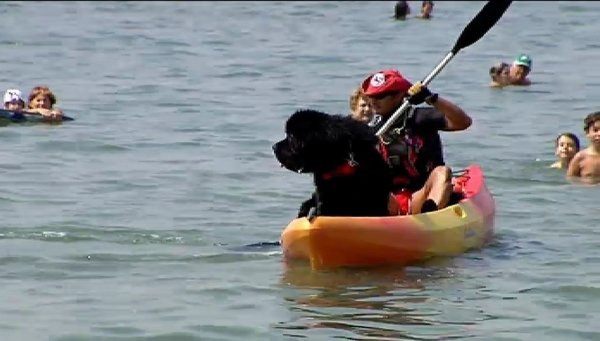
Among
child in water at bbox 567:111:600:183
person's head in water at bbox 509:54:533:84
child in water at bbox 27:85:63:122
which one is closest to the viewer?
child in water at bbox 567:111:600:183

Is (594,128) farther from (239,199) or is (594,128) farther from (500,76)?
(500,76)

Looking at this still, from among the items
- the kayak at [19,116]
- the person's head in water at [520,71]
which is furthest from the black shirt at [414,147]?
the person's head in water at [520,71]

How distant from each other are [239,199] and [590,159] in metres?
2.97

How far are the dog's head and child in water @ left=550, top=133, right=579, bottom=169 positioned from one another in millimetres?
5181

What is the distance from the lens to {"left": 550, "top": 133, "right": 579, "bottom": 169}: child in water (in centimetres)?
1325

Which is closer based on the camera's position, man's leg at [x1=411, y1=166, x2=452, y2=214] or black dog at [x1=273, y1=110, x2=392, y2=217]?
black dog at [x1=273, y1=110, x2=392, y2=217]

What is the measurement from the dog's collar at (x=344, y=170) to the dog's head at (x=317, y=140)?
0.08 feet

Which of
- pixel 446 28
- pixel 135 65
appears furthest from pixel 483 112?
pixel 446 28

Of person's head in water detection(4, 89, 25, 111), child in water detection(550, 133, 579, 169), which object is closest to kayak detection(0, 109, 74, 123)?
person's head in water detection(4, 89, 25, 111)

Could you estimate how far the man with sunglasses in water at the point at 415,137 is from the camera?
929 centimetres

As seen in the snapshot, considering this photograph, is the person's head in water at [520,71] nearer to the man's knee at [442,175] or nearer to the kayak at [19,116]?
the kayak at [19,116]

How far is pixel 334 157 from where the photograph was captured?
→ 331 inches

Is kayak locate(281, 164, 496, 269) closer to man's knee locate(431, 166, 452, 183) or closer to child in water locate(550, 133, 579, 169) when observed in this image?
man's knee locate(431, 166, 452, 183)

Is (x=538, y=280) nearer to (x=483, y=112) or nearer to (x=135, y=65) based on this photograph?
(x=483, y=112)
